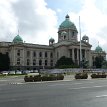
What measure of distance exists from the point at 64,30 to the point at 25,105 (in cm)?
12880

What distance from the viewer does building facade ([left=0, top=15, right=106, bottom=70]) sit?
5354 inches

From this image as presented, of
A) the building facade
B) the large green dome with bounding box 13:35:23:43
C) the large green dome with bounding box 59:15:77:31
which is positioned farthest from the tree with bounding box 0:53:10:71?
the large green dome with bounding box 59:15:77:31

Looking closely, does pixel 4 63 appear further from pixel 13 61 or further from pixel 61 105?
pixel 61 105

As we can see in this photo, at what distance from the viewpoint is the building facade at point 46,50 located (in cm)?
13600

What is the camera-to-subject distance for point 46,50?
146 m

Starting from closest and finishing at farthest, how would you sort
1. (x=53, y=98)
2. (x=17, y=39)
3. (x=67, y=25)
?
(x=53, y=98) → (x=17, y=39) → (x=67, y=25)

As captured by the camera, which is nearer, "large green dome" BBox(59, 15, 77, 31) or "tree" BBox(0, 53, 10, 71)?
"tree" BBox(0, 53, 10, 71)

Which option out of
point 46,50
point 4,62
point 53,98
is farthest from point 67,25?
point 53,98

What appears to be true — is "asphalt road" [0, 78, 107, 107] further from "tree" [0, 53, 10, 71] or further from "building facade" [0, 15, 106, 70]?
"building facade" [0, 15, 106, 70]

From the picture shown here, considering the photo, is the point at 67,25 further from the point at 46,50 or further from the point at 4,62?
the point at 4,62

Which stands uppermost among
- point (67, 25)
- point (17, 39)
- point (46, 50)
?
point (67, 25)

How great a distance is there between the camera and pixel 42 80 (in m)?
41.8

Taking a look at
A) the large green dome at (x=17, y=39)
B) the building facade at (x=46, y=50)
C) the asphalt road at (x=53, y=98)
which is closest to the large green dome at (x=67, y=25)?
the building facade at (x=46, y=50)

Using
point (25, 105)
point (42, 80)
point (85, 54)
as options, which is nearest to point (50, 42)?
point (85, 54)
